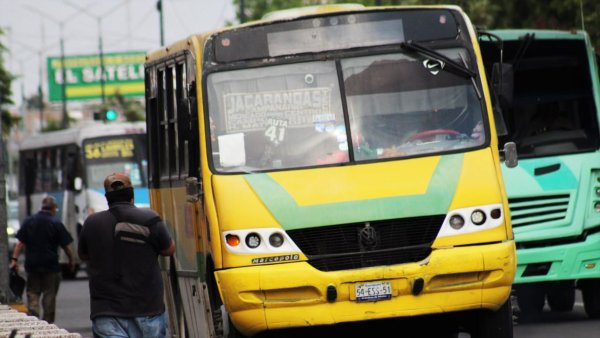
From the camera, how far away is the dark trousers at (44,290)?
21.1 m

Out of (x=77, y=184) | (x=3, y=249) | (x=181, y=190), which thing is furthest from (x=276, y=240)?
(x=77, y=184)

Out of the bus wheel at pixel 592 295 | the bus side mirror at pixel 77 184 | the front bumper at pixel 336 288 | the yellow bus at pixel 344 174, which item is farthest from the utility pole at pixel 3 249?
the bus side mirror at pixel 77 184

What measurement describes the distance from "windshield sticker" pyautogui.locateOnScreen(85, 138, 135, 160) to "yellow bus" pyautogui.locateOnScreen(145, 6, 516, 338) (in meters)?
24.6

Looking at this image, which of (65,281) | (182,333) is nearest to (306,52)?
(182,333)

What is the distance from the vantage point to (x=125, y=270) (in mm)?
10758

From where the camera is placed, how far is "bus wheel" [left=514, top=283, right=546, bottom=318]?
62.1 ft

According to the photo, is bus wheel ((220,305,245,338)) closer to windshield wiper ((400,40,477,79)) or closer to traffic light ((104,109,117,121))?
windshield wiper ((400,40,477,79))

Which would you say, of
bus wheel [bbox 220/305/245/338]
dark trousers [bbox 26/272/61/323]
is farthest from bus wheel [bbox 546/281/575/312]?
bus wheel [bbox 220/305/245/338]

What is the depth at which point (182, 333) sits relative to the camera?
15523 millimetres

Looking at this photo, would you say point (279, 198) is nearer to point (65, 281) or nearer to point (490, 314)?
point (490, 314)

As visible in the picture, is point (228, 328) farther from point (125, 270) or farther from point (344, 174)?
point (125, 270)

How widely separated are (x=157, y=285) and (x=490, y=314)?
2910mm

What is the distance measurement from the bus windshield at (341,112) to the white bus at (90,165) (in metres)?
23.4

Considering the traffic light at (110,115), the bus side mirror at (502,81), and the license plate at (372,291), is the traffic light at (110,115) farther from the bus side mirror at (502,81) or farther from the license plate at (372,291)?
the license plate at (372,291)
